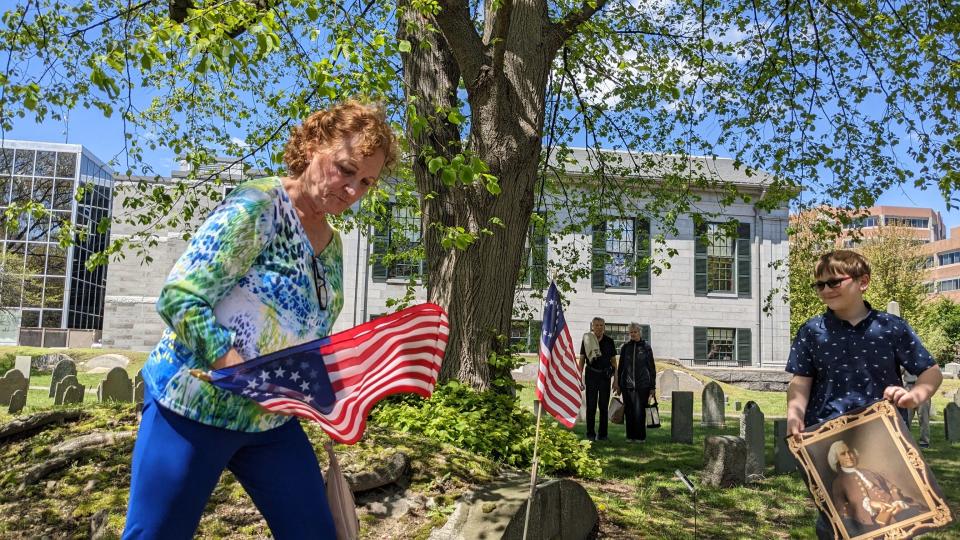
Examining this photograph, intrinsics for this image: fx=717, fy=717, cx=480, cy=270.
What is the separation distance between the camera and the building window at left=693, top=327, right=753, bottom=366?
32.2 meters

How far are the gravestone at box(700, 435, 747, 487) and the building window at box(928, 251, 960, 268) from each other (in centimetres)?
10854

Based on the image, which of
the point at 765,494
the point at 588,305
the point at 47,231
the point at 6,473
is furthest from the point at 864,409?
the point at 47,231

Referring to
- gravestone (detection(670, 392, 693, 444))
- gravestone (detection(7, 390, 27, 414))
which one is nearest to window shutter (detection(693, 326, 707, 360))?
gravestone (detection(670, 392, 693, 444))

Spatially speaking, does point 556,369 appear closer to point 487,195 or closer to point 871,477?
point 871,477

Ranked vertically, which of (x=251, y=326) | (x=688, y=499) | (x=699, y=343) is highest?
(x=251, y=326)

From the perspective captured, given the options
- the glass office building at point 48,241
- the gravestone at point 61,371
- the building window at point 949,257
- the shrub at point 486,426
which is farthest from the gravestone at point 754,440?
the building window at point 949,257

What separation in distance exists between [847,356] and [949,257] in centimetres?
11454

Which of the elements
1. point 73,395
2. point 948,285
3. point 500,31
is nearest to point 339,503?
point 500,31

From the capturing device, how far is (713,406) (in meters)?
14.0

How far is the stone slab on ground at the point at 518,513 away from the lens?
4.18 m

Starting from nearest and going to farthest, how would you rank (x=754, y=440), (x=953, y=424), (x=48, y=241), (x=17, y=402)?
1. (x=754, y=440)
2. (x=17, y=402)
3. (x=953, y=424)
4. (x=48, y=241)

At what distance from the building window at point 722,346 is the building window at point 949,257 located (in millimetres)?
83900

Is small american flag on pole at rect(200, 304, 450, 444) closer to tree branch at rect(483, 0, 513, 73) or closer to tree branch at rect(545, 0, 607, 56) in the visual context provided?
tree branch at rect(483, 0, 513, 73)

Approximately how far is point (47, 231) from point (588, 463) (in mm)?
43783
